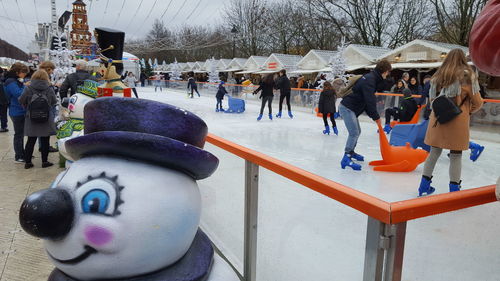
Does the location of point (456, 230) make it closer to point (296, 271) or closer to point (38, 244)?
point (296, 271)

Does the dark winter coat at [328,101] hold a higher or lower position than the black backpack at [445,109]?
lower

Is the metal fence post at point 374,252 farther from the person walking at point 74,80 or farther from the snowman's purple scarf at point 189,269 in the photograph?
the person walking at point 74,80

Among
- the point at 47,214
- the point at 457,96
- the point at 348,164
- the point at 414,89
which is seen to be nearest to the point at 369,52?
the point at 414,89

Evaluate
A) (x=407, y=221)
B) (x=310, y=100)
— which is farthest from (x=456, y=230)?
(x=310, y=100)

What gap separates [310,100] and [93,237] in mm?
11834

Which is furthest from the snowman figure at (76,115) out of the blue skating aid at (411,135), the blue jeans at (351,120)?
the blue skating aid at (411,135)

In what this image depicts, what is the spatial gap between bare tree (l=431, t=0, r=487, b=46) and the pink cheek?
20.7 meters

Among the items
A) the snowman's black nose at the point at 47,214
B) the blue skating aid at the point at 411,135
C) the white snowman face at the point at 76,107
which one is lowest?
the blue skating aid at the point at 411,135

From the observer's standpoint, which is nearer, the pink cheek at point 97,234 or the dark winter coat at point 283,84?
the pink cheek at point 97,234

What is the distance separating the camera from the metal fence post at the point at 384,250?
3.44 feet

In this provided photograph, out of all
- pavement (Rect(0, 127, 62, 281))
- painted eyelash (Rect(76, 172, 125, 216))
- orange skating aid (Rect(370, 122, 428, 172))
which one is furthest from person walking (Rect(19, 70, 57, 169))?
orange skating aid (Rect(370, 122, 428, 172))

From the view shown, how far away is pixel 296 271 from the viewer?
1.67 meters

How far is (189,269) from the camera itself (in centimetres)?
127

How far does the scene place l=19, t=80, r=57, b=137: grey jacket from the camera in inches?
165
